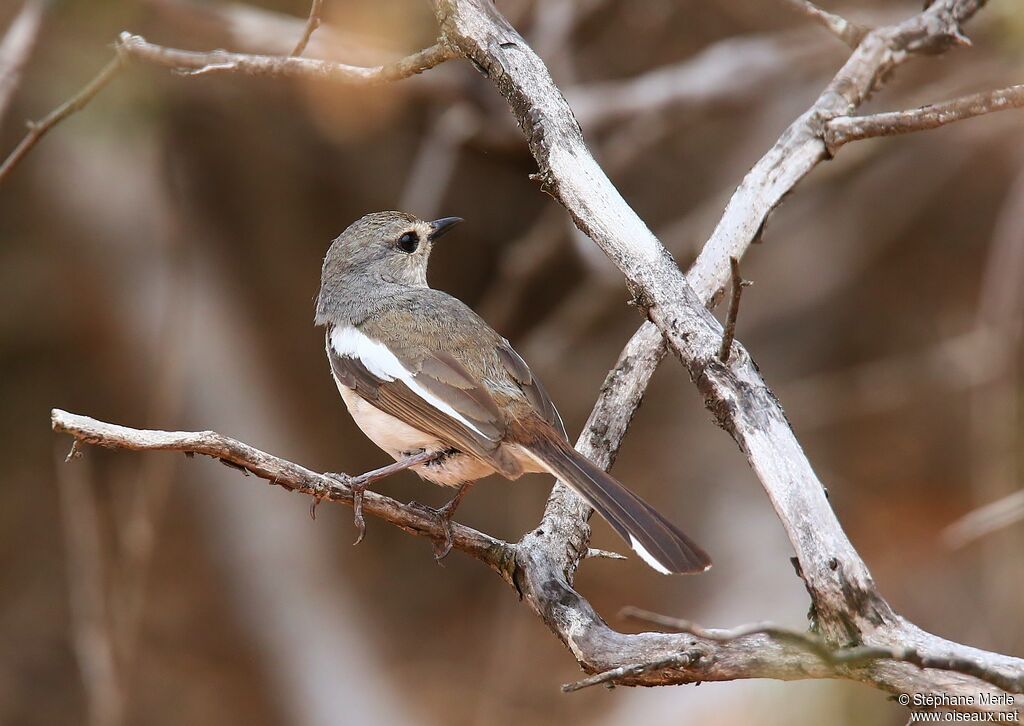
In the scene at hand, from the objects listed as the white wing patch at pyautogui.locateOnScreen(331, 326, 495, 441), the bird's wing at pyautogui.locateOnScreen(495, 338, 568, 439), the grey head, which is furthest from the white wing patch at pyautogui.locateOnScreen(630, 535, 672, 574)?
the grey head

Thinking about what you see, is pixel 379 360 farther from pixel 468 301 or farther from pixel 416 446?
pixel 468 301

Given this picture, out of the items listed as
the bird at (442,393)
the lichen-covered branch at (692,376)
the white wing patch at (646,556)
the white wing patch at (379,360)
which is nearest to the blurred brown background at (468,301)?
the bird at (442,393)

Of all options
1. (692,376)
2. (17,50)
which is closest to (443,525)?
(692,376)

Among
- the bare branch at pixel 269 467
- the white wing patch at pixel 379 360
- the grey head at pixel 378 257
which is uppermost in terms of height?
the grey head at pixel 378 257

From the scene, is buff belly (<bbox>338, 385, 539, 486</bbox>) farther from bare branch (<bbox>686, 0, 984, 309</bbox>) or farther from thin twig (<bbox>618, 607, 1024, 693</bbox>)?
thin twig (<bbox>618, 607, 1024, 693</bbox>)

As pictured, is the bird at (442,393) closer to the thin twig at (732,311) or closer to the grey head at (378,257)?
the grey head at (378,257)

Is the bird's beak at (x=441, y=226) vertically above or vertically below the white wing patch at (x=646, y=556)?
above

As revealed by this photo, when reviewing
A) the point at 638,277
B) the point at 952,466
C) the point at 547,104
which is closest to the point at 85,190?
the point at 547,104
